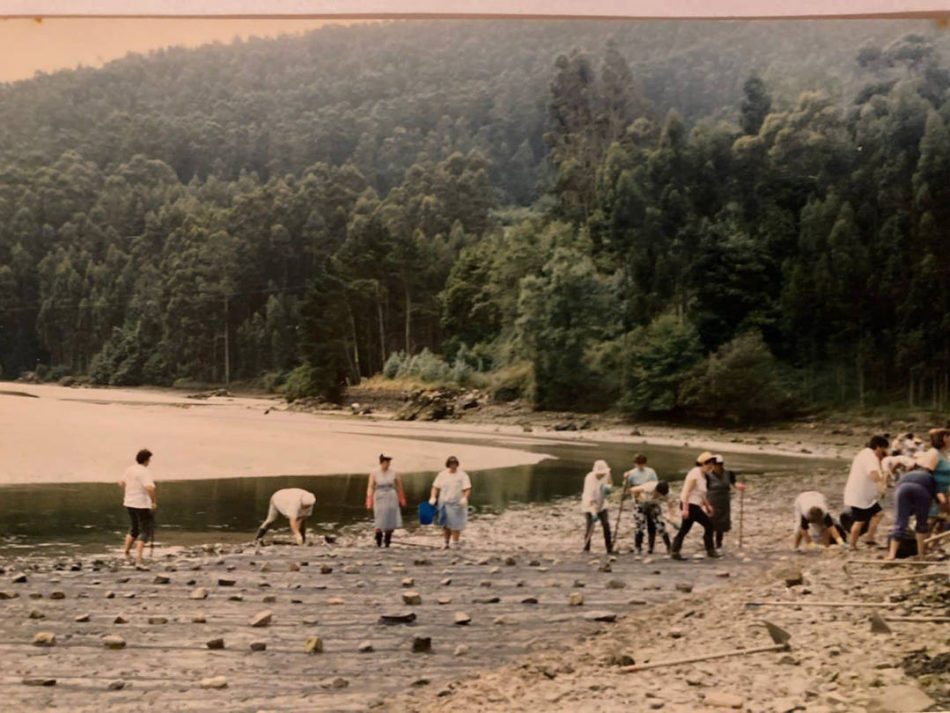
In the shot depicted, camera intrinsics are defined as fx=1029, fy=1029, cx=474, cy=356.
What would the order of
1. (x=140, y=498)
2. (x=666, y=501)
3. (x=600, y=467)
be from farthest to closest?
(x=666, y=501)
(x=600, y=467)
(x=140, y=498)

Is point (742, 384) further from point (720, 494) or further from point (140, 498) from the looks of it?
point (140, 498)

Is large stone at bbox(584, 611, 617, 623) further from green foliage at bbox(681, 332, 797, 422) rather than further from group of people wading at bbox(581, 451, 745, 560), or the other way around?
green foliage at bbox(681, 332, 797, 422)

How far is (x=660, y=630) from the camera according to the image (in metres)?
3.32

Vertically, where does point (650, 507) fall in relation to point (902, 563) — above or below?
above

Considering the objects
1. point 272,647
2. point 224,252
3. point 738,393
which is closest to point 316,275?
point 224,252

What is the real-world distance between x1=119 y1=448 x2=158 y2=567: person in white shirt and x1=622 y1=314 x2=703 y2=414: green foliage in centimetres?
178

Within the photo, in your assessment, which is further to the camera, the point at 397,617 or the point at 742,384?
the point at 742,384

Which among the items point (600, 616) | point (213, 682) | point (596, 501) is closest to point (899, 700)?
point (600, 616)

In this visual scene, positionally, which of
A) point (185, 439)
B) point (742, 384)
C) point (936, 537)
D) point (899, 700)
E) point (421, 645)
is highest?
point (742, 384)

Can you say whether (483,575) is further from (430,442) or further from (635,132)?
(635,132)

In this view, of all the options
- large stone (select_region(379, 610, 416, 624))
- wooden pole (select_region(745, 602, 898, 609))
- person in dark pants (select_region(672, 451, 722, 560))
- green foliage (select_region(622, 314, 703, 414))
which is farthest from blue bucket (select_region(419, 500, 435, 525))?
wooden pole (select_region(745, 602, 898, 609))

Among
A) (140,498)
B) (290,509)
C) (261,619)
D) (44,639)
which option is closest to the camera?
(44,639)

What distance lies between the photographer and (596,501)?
3.95m

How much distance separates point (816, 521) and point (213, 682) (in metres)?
2.22
